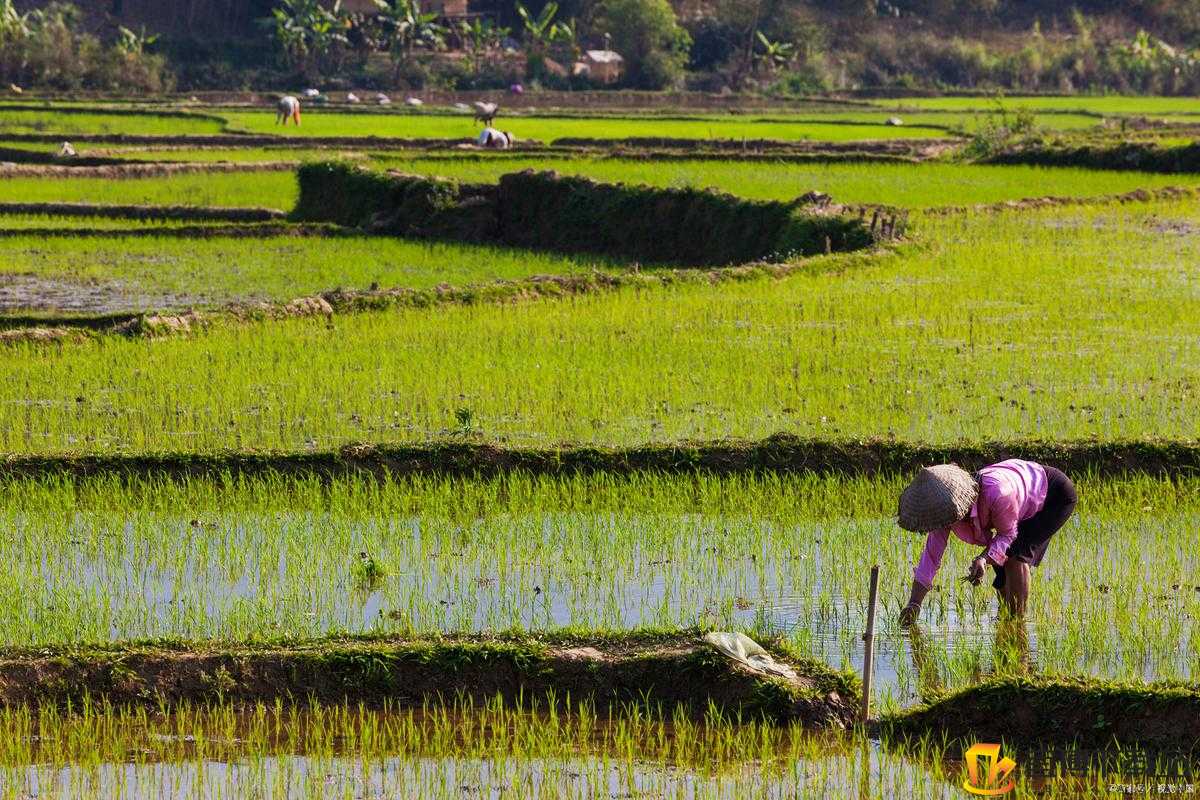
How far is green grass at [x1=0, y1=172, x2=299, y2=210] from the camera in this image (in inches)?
744

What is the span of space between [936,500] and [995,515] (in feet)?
0.94

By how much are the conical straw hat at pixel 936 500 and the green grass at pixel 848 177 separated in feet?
38.2

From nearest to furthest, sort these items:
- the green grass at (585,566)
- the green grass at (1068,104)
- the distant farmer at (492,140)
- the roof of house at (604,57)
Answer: the green grass at (585,566), the distant farmer at (492,140), the green grass at (1068,104), the roof of house at (604,57)

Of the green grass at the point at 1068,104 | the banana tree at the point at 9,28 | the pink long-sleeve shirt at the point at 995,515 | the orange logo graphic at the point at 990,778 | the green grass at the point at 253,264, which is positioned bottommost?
the green grass at the point at 253,264

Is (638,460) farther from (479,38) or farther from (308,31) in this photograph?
(308,31)

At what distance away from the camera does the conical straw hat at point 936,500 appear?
4.59 metres

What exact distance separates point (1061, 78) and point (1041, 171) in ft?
93.3

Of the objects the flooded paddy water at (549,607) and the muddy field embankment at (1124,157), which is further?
the muddy field embankment at (1124,157)

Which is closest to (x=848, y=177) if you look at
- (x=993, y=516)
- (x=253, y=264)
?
(x=253, y=264)

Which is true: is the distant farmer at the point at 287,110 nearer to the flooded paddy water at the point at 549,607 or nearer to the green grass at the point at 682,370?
the green grass at the point at 682,370

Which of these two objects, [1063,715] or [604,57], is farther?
[604,57]

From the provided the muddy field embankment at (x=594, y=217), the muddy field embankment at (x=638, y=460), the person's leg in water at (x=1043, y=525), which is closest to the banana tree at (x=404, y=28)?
the muddy field embankment at (x=594, y=217)

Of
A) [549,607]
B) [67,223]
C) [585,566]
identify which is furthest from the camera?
[67,223]

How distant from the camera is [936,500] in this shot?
4598 millimetres
